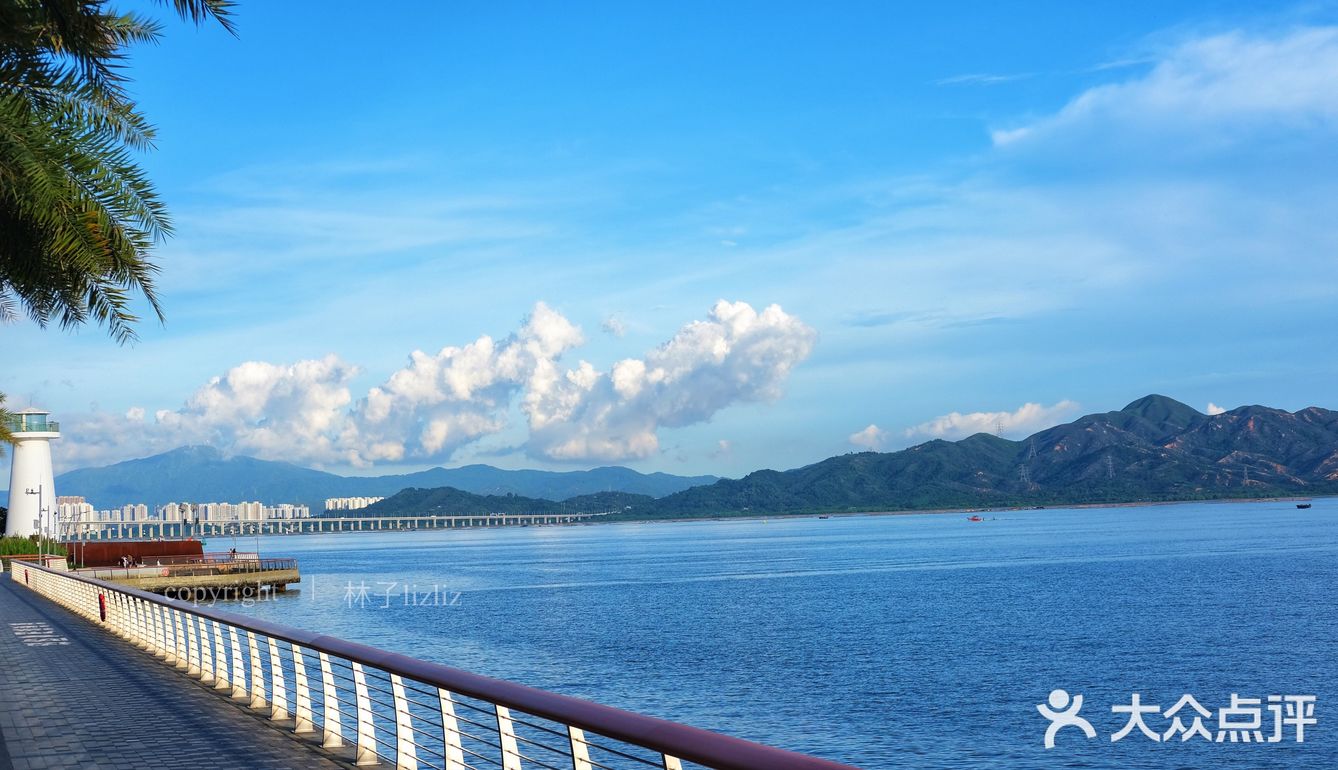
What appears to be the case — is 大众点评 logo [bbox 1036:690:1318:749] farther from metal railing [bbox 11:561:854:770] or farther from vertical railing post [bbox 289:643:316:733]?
vertical railing post [bbox 289:643:316:733]

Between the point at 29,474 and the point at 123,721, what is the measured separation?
7766 cm

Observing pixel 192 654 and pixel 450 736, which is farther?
pixel 192 654

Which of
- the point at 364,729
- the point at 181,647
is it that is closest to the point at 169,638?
the point at 181,647

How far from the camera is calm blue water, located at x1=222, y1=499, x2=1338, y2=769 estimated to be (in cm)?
2964

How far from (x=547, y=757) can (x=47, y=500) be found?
237ft

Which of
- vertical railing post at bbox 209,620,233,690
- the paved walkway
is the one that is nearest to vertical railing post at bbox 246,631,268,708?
the paved walkway

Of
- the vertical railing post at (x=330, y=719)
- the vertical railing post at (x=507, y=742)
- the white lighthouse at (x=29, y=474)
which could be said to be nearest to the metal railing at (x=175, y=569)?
the white lighthouse at (x=29, y=474)

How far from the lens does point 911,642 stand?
47969 mm

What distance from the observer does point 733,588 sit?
8075 cm

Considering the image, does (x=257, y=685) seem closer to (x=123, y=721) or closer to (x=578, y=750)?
(x=123, y=721)

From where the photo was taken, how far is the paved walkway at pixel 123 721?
35.0ft

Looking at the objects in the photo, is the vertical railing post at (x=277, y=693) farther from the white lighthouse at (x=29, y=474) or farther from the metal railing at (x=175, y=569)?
the white lighthouse at (x=29, y=474)

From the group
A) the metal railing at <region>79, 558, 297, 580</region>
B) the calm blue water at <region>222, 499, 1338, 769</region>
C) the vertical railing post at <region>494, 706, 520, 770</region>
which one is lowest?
the calm blue water at <region>222, 499, 1338, 769</region>

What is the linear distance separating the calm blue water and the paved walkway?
51.1 feet
